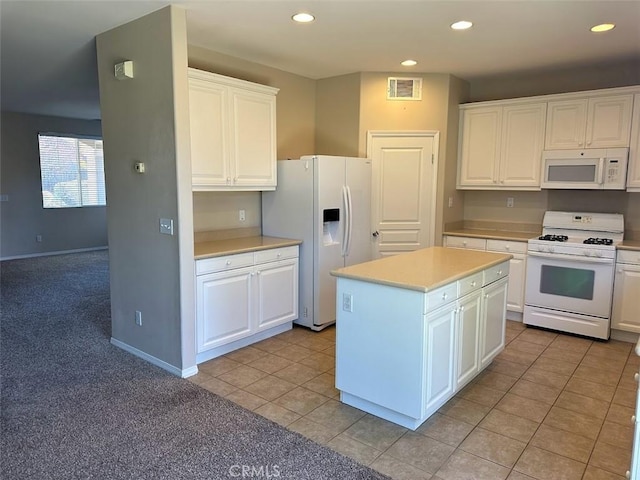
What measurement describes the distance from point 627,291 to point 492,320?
5.62ft

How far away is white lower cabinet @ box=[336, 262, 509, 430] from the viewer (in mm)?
2490

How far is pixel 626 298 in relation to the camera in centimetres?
404

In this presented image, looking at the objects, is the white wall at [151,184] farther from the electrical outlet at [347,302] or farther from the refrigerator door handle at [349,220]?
the refrigerator door handle at [349,220]

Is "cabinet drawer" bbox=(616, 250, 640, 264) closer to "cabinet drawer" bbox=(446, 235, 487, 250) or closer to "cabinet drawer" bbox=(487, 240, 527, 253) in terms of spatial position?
"cabinet drawer" bbox=(487, 240, 527, 253)

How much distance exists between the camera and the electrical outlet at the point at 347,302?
2.74m

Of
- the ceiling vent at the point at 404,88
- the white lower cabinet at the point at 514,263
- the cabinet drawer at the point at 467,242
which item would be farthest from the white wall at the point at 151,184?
the white lower cabinet at the point at 514,263

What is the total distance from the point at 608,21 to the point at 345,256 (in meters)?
2.90

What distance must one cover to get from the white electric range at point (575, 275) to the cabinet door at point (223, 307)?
9.44 ft

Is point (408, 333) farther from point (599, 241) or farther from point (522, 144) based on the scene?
point (522, 144)

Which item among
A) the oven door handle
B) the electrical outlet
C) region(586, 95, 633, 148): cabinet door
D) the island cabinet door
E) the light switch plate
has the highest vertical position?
region(586, 95, 633, 148): cabinet door

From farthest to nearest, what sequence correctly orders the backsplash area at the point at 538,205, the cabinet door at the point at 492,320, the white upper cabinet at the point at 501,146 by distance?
the white upper cabinet at the point at 501,146 < the backsplash area at the point at 538,205 < the cabinet door at the point at 492,320

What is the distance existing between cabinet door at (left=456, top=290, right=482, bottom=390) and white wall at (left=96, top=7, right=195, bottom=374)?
1.95 meters

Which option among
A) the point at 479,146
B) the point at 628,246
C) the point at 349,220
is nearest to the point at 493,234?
the point at 479,146

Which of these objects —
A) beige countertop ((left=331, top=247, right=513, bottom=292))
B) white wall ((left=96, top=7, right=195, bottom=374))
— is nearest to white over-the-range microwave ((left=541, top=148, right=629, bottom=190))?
beige countertop ((left=331, top=247, right=513, bottom=292))
